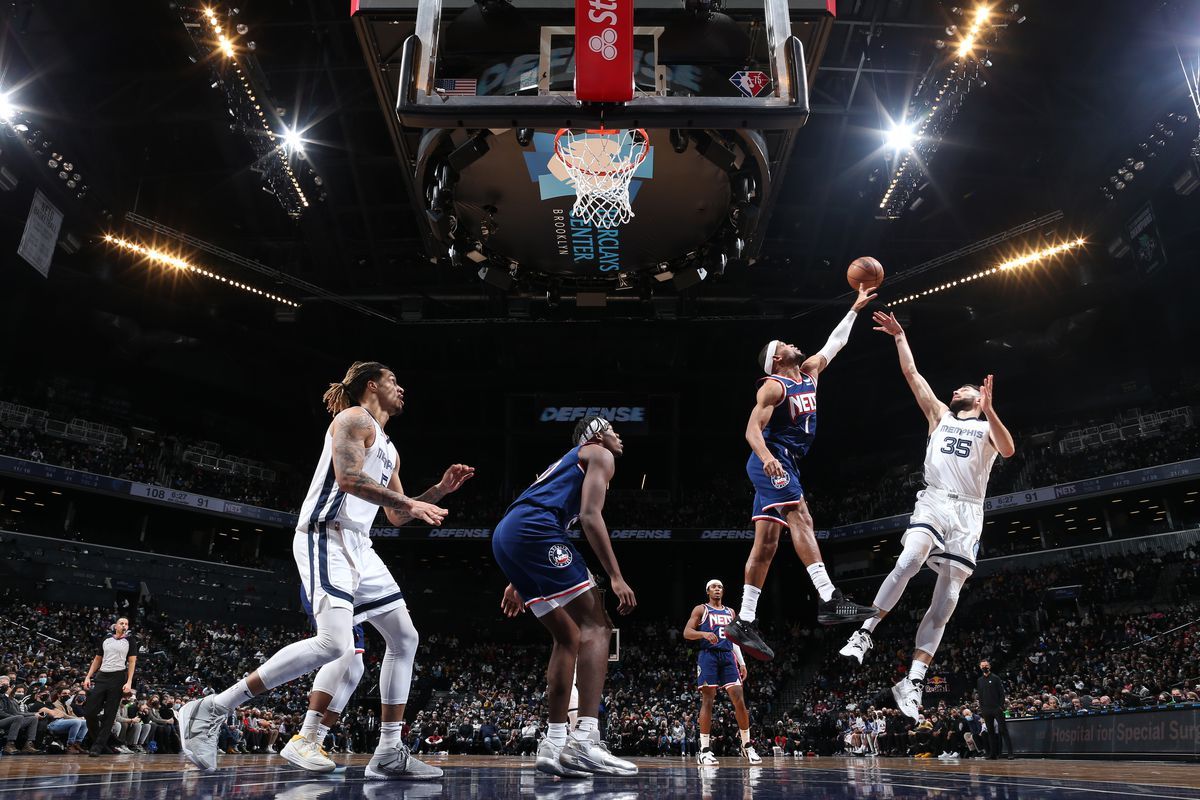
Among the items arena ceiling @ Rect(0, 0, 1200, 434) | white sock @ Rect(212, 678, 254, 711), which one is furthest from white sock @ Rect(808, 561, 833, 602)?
arena ceiling @ Rect(0, 0, 1200, 434)

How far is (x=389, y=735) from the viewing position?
438 cm

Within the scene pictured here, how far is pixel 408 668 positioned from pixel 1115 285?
929 inches

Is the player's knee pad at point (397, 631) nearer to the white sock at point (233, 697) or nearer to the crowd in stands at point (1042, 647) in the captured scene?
the white sock at point (233, 697)

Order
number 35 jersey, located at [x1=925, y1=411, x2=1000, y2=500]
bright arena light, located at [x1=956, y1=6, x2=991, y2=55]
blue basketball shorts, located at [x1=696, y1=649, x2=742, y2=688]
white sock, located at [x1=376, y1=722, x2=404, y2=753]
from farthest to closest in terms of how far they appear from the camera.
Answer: bright arena light, located at [x1=956, y1=6, x2=991, y2=55] → blue basketball shorts, located at [x1=696, y1=649, x2=742, y2=688] → number 35 jersey, located at [x1=925, y1=411, x2=1000, y2=500] → white sock, located at [x1=376, y1=722, x2=404, y2=753]

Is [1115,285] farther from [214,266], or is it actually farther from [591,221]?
[214,266]

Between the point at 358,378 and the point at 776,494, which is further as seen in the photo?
the point at 776,494

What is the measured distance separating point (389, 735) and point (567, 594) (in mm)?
1234

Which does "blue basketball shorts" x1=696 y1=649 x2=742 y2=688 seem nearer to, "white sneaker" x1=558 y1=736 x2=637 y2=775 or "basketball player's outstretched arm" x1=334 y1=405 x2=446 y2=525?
"white sneaker" x1=558 y1=736 x2=637 y2=775

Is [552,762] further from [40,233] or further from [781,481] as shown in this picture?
[40,233]

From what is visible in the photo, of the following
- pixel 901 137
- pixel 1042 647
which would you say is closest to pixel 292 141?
pixel 901 137

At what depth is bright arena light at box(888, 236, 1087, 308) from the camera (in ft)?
63.3

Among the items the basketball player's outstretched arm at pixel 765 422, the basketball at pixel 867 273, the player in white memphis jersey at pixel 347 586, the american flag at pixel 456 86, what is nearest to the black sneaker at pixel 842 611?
the basketball player's outstretched arm at pixel 765 422

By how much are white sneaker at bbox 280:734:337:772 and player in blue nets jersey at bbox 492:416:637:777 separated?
1179mm

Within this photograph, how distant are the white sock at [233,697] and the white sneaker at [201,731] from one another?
4cm
